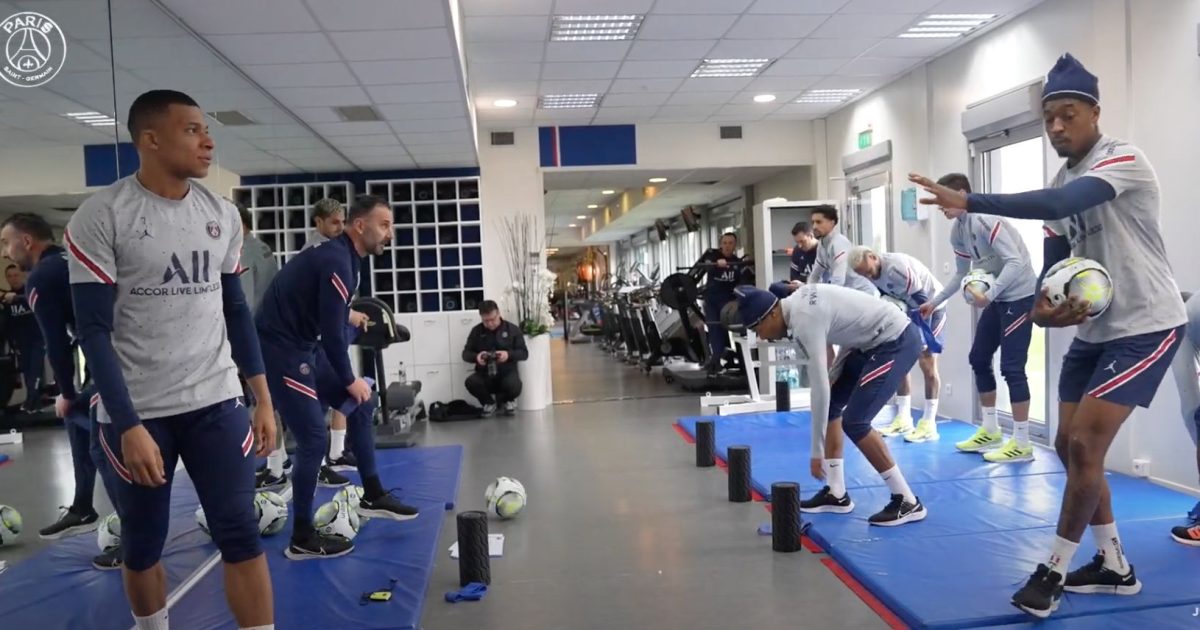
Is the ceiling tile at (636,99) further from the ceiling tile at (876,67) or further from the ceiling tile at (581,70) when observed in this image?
the ceiling tile at (876,67)

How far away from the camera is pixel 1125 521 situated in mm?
3793

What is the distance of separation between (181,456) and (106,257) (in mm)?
546

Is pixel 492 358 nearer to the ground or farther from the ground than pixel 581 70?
nearer to the ground

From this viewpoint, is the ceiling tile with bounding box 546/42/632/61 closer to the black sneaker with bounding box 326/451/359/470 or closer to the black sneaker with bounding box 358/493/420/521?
the black sneaker with bounding box 326/451/359/470

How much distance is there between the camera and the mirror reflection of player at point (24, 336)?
215 cm

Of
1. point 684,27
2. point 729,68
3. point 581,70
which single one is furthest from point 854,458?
point 581,70

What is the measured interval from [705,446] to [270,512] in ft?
9.01

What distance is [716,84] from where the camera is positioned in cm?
770

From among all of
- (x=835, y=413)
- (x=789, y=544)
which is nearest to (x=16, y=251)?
(x=789, y=544)

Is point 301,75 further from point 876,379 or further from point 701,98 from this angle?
point 701,98

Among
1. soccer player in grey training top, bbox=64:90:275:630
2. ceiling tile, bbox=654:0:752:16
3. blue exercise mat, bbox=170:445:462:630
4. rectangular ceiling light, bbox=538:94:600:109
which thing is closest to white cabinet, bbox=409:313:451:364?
rectangular ceiling light, bbox=538:94:600:109

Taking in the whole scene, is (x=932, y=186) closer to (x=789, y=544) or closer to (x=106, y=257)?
(x=789, y=544)

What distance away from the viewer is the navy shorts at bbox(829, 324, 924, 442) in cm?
378

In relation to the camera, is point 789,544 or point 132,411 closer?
point 132,411
